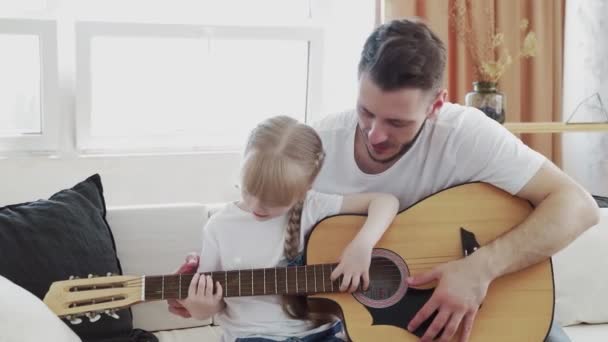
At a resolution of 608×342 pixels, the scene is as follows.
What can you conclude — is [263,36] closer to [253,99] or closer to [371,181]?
[253,99]

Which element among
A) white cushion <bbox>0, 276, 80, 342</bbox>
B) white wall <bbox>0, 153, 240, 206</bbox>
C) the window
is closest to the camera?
white cushion <bbox>0, 276, 80, 342</bbox>

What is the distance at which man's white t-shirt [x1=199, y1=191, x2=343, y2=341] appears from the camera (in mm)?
1608

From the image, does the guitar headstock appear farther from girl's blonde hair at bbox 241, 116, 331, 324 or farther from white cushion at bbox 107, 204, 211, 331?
white cushion at bbox 107, 204, 211, 331

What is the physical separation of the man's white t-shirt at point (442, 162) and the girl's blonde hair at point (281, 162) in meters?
0.21

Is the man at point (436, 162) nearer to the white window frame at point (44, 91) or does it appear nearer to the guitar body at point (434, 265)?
the guitar body at point (434, 265)

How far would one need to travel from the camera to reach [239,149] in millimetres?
2996

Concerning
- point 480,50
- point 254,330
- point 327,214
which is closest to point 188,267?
point 254,330

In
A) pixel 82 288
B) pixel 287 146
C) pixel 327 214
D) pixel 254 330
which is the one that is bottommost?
pixel 254 330

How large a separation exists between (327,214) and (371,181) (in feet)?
0.53

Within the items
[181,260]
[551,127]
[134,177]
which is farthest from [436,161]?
[134,177]

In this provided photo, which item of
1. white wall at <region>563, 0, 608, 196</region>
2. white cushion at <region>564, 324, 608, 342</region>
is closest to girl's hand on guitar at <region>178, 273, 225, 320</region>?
white cushion at <region>564, 324, 608, 342</region>

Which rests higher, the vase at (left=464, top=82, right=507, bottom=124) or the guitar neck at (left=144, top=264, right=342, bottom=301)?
the vase at (left=464, top=82, right=507, bottom=124)

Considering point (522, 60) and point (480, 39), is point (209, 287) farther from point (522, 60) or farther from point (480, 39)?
point (522, 60)

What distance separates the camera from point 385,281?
1639 millimetres
